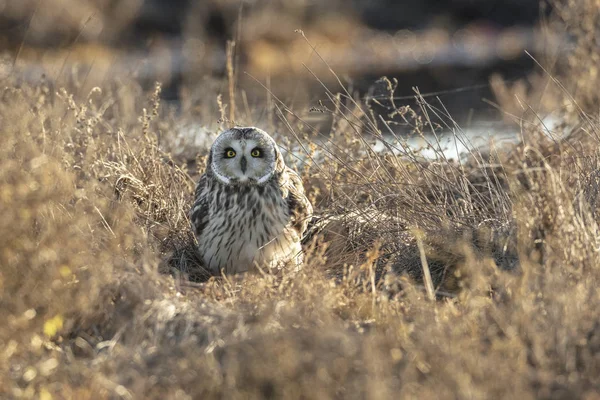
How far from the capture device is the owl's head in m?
5.00

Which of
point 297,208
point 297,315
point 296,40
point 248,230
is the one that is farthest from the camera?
point 296,40

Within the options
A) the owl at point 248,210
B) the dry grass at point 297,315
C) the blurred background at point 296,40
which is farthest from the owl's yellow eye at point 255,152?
the blurred background at point 296,40

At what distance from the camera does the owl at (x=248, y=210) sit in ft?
16.4

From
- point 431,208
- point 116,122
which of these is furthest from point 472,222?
point 116,122

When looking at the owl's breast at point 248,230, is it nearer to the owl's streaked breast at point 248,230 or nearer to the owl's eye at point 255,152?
the owl's streaked breast at point 248,230

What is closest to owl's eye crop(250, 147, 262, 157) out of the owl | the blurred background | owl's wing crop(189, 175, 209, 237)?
the owl

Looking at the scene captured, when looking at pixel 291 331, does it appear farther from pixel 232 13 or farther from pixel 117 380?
pixel 232 13

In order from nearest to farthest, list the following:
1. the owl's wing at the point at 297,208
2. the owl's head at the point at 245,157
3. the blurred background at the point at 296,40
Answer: the owl's head at the point at 245,157
the owl's wing at the point at 297,208
the blurred background at the point at 296,40

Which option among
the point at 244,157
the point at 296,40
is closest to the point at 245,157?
the point at 244,157

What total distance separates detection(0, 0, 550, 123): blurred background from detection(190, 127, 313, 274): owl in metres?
6.74

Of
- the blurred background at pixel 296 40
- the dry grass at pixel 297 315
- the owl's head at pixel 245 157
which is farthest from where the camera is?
the blurred background at pixel 296 40

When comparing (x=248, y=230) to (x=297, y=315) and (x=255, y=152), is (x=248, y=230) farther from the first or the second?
(x=297, y=315)

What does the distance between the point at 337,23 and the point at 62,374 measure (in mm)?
22195

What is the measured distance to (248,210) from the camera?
5.02 meters
